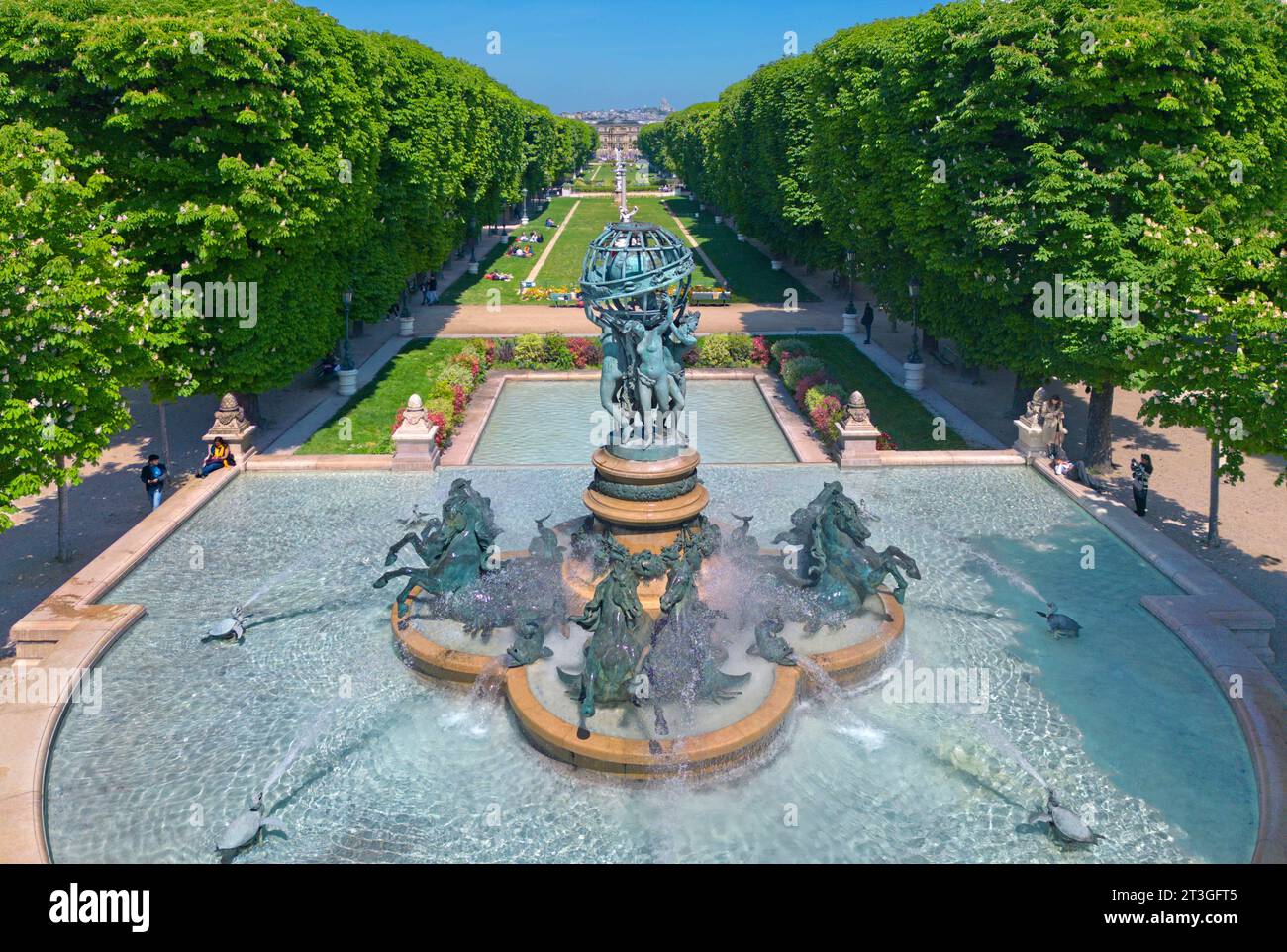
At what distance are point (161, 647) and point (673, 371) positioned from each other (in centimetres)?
1071

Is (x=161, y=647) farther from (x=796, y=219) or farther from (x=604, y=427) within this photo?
(x=796, y=219)

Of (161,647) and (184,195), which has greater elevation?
(184,195)

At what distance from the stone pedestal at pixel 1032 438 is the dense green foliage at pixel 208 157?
21218 mm

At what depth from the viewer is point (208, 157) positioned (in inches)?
918

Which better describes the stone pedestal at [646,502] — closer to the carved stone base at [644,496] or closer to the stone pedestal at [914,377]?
the carved stone base at [644,496]

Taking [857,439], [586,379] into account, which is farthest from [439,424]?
[857,439]

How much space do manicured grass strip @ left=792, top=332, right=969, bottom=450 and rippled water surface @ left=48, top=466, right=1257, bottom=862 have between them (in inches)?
381

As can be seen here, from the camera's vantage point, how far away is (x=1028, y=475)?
24391 mm

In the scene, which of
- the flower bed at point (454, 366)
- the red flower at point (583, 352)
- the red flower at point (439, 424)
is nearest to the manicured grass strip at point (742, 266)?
the flower bed at point (454, 366)

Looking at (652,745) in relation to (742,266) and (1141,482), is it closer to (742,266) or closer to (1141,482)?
(1141,482)

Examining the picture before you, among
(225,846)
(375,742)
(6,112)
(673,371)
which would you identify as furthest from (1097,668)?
(6,112)

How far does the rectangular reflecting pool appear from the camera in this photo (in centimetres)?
2786

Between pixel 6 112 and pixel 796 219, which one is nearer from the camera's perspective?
pixel 6 112

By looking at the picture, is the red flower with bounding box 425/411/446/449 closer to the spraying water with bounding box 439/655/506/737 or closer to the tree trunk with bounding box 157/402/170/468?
the tree trunk with bounding box 157/402/170/468
